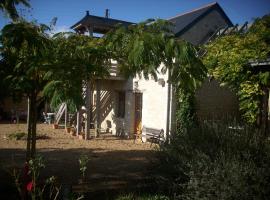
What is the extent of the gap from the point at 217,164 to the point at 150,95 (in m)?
9.61

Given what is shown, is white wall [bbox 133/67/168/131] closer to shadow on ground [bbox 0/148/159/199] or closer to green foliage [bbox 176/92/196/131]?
green foliage [bbox 176/92/196/131]

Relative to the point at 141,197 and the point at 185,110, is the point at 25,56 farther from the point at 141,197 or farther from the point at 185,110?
the point at 185,110

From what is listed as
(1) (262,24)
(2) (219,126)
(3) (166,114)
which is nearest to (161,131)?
(3) (166,114)

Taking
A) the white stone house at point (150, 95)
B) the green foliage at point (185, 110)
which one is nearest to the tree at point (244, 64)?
the green foliage at point (185, 110)

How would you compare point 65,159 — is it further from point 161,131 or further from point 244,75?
point 244,75

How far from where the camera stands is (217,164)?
5141 mm

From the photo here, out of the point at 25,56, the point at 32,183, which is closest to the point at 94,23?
the point at 25,56

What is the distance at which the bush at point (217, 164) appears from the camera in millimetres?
4840

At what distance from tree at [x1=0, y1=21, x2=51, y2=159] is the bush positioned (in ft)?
9.21

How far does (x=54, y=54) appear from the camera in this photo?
5617 mm

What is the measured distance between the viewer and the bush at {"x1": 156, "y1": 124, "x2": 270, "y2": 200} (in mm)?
4840

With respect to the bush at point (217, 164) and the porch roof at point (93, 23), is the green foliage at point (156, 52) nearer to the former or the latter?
the bush at point (217, 164)

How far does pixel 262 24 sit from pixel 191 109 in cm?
444

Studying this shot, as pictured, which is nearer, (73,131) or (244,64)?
(244,64)
